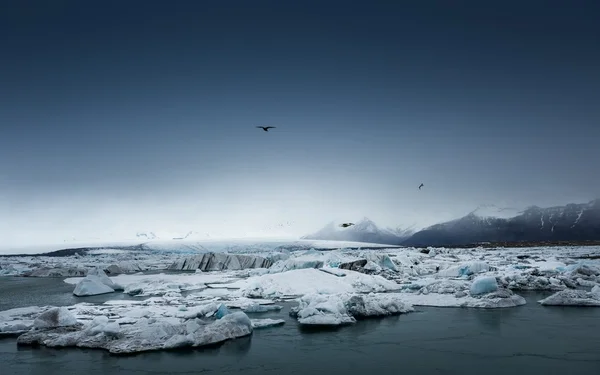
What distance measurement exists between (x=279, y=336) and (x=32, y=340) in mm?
5099

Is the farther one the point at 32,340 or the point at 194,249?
the point at 194,249

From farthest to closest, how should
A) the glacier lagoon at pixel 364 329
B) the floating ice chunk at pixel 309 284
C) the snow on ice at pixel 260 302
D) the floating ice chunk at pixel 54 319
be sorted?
1. the floating ice chunk at pixel 309 284
2. the floating ice chunk at pixel 54 319
3. the snow on ice at pixel 260 302
4. the glacier lagoon at pixel 364 329

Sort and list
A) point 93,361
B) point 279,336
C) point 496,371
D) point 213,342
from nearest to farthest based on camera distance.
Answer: point 496,371 < point 93,361 < point 213,342 < point 279,336

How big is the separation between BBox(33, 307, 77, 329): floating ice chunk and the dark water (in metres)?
0.61

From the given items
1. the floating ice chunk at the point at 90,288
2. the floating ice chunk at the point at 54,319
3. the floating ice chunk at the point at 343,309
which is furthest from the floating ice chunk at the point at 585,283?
the floating ice chunk at the point at 90,288

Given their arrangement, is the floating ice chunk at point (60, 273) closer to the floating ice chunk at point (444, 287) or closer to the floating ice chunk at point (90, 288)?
the floating ice chunk at point (90, 288)

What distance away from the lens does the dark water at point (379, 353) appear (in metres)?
6.92

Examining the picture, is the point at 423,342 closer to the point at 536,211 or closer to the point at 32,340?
the point at 32,340

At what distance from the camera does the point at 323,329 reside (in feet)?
33.3

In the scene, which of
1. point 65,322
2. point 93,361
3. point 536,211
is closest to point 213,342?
point 93,361

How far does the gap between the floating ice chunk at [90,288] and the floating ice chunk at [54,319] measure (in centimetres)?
867

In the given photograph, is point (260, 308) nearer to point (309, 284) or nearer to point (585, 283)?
point (309, 284)

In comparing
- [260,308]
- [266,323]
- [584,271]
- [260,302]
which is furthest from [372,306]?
[584,271]

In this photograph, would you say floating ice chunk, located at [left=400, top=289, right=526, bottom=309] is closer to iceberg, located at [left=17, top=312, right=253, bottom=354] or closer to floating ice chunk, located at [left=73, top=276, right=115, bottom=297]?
iceberg, located at [left=17, top=312, right=253, bottom=354]
